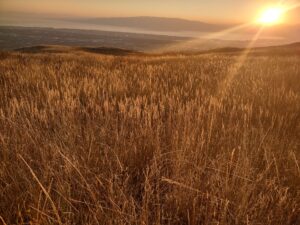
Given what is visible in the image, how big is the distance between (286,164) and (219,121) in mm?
881

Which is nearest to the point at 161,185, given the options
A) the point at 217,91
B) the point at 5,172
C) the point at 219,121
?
the point at 5,172

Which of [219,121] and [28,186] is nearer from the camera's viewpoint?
[28,186]

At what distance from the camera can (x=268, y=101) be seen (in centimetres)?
382

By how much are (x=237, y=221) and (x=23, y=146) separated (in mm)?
1421

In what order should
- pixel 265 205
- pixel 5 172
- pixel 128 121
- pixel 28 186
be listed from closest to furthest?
1. pixel 265 205
2. pixel 28 186
3. pixel 5 172
4. pixel 128 121

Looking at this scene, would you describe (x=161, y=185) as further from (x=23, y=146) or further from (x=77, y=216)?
(x=23, y=146)

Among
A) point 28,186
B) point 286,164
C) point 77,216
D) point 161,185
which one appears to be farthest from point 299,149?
point 28,186

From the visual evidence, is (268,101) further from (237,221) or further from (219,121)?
(237,221)

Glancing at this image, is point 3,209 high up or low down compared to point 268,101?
down

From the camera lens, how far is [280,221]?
1.55 m

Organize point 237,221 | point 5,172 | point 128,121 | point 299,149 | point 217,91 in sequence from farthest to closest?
point 217,91 < point 128,121 < point 299,149 < point 5,172 < point 237,221

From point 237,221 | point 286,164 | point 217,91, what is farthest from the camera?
point 217,91

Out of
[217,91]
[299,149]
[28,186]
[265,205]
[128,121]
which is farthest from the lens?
[217,91]

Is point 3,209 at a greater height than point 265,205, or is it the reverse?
point 265,205
